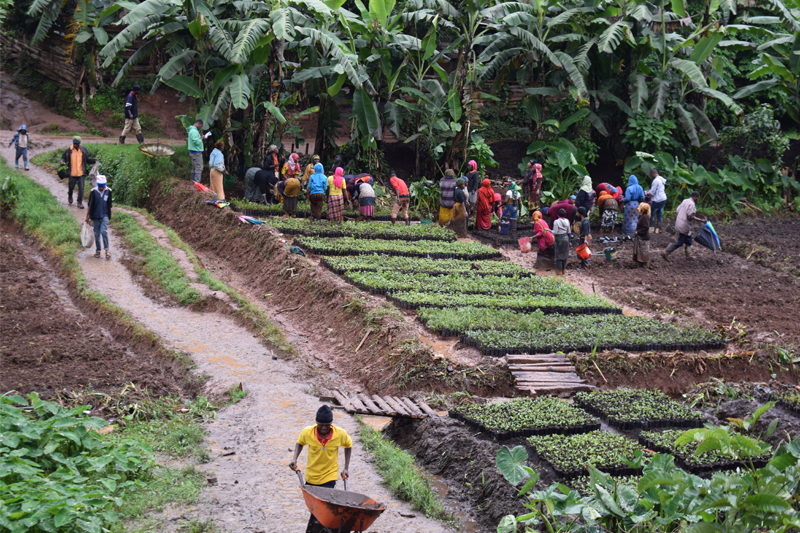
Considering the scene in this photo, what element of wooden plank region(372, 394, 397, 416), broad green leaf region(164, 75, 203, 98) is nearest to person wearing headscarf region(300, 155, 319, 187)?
broad green leaf region(164, 75, 203, 98)

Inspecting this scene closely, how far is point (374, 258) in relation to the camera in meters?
16.8

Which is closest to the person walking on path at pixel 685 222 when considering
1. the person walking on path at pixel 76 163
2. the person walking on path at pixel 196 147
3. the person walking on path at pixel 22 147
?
the person walking on path at pixel 196 147

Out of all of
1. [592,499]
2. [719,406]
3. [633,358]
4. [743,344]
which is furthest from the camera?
[743,344]

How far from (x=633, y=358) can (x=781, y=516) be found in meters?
7.42

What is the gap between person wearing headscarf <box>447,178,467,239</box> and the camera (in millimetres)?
19781

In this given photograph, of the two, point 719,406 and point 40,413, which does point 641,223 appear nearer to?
point 719,406

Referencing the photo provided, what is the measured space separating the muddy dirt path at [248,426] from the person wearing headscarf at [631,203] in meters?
11.7

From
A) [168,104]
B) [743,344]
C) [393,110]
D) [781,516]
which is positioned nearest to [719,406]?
[743,344]

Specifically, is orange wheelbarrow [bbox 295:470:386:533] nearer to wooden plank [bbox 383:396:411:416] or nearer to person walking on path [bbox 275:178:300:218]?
wooden plank [bbox 383:396:411:416]

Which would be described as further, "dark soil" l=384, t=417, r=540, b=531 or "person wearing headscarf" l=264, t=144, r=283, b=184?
"person wearing headscarf" l=264, t=144, r=283, b=184

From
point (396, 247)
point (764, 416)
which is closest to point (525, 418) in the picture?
point (764, 416)

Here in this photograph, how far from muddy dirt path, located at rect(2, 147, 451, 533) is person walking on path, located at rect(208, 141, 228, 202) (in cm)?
413

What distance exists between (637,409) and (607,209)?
38.5 feet

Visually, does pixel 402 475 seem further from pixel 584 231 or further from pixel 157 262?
pixel 584 231
